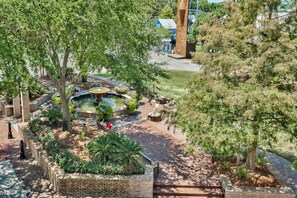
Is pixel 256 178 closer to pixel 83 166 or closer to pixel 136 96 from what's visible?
pixel 136 96

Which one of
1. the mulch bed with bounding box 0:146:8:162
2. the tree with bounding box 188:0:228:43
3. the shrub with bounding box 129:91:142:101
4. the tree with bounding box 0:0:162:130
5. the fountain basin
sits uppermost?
the tree with bounding box 188:0:228:43

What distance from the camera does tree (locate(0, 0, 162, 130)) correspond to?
32.4 ft

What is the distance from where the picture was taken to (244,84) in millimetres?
9719

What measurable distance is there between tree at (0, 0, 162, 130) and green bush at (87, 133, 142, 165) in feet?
7.86

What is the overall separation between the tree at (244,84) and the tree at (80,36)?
107 inches

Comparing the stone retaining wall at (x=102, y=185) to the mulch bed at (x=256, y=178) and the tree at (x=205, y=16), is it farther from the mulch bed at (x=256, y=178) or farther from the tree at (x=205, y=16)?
the tree at (x=205, y=16)

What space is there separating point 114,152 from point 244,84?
5.35 m

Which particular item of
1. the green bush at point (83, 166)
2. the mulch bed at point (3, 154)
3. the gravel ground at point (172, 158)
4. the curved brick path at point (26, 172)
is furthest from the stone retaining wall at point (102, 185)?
the mulch bed at point (3, 154)

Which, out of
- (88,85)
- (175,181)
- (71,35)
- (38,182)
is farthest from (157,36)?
(88,85)

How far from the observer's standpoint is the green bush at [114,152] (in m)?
11.3

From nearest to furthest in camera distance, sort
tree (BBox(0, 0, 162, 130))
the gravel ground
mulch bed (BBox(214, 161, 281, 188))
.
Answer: tree (BBox(0, 0, 162, 130)) → mulch bed (BBox(214, 161, 281, 188)) → the gravel ground

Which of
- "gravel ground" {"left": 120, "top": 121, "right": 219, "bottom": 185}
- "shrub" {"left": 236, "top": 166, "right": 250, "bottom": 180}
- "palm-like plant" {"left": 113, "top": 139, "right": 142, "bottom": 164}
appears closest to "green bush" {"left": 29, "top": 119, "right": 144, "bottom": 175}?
"palm-like plant" {"left": 113, "top": 139, "right": 142, "bottom": 164}

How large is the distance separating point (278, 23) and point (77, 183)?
8.50 meters

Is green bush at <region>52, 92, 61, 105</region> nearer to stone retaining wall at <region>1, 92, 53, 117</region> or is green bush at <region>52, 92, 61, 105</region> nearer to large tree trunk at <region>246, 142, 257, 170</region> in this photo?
stone retaining wall at <region>1, 92, 53, 117</region>
